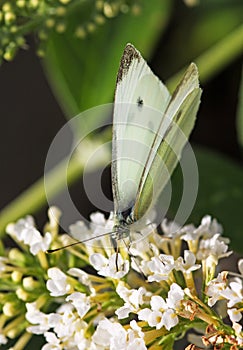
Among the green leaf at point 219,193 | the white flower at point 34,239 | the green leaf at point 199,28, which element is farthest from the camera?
the green leaf at point 199,28

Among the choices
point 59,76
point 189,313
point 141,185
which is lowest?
point 189,313

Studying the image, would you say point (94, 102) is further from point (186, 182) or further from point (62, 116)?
point (62, 116)

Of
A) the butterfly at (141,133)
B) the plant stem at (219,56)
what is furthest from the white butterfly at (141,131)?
the plant stem at (219,56)

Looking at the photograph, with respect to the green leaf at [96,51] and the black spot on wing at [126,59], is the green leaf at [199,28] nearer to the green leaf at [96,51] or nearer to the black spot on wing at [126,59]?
the green leaf at [96,51]

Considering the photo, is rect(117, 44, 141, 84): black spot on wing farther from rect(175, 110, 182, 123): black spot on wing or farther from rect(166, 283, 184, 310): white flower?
rect(166, 283, 184, 310): white flower

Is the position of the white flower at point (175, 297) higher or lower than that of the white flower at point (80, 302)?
lower

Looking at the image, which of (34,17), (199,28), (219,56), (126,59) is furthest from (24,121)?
(126,59)

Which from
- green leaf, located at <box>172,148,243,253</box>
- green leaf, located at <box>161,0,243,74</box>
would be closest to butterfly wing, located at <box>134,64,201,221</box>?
green leaf, located at <box>172,148,243,253</box>

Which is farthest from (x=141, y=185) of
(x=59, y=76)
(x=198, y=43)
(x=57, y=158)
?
(x=198, y=43)
